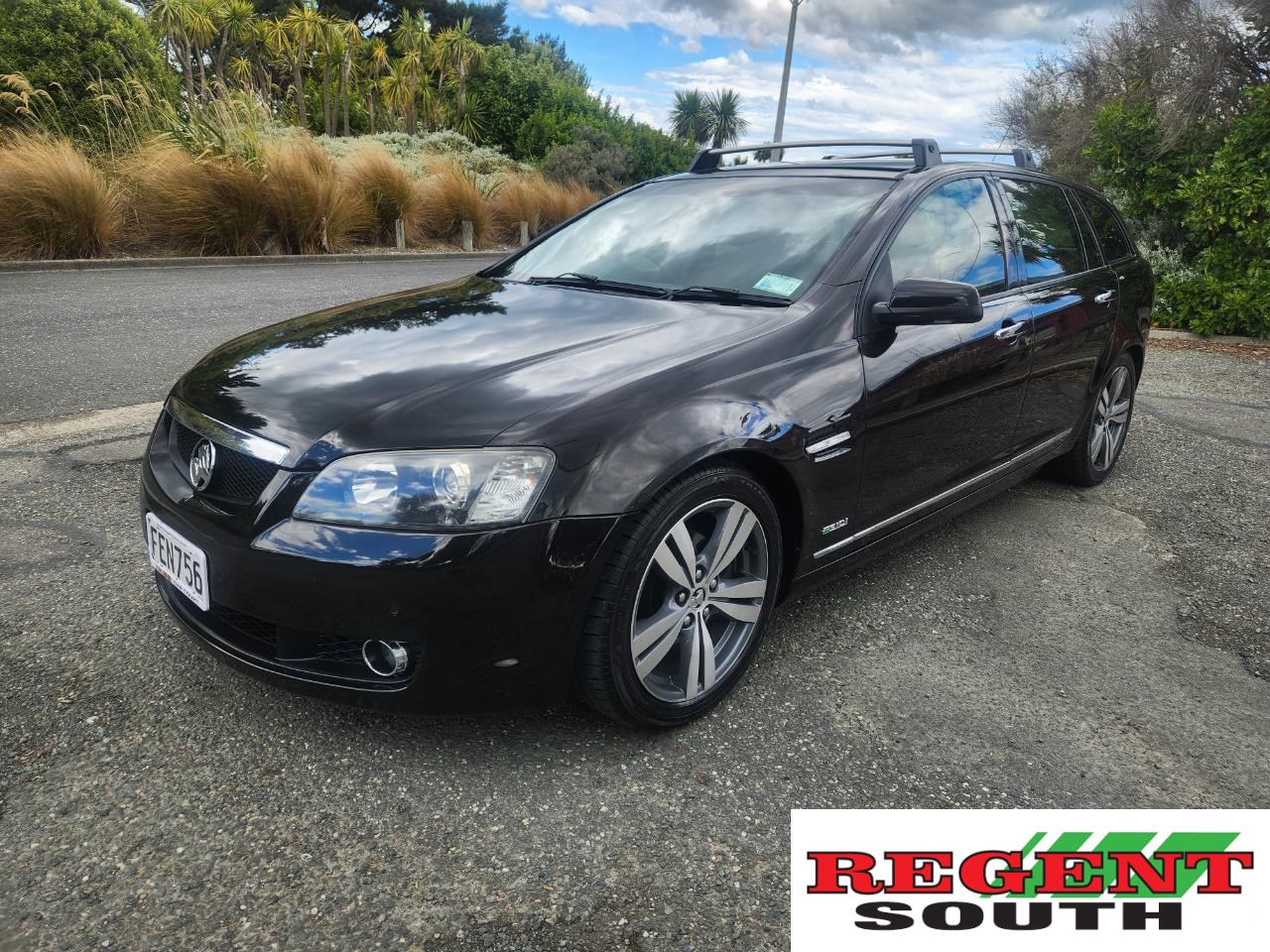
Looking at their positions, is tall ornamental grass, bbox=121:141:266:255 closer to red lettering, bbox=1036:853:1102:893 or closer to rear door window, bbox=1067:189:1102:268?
rear door window, bbox=1067:189:1102:268

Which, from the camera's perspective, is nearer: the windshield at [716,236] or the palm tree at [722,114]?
the windshield at [716,236]

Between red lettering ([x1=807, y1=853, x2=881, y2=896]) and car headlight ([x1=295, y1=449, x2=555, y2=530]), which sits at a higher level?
car headlight ([x1=295, y1=449, x2=555, y2=530])

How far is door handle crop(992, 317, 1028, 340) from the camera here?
11.6 ft

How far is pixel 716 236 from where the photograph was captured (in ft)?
11.2

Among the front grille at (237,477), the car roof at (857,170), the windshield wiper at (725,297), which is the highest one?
the car roof at (857,170)

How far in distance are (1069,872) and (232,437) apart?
2188mm

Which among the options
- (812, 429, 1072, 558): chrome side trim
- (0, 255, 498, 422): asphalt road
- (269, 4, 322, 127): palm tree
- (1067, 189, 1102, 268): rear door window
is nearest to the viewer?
(812, 429, 1072, 558): chrome side trim

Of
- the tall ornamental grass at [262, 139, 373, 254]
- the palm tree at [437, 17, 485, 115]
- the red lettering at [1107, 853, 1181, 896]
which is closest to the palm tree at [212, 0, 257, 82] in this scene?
the palm tree at [437, 17, 485, 115]

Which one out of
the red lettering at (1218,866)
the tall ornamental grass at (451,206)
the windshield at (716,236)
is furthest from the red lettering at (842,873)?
the tall ornamental grass at (451,206)

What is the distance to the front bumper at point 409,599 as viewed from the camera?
6.95ft

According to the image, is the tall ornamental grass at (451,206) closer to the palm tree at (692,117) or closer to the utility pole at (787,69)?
the utility pole at (787,69)

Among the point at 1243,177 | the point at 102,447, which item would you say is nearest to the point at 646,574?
the point at 102,447

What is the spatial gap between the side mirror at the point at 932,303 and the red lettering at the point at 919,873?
1546 mm

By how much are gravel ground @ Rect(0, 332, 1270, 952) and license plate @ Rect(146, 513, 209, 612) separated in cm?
36
